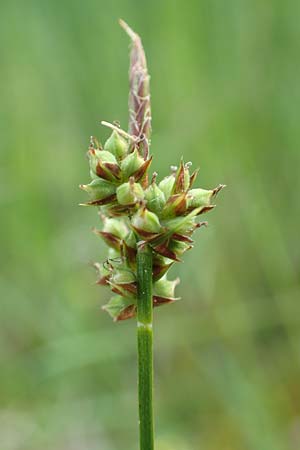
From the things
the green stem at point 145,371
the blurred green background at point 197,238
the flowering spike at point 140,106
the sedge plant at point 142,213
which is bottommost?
the green stem at point 145,371

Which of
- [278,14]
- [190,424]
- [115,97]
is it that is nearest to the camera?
[190,424]

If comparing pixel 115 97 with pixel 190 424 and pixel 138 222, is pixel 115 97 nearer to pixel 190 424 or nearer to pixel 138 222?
pixel 190 424

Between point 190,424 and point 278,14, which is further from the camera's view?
point 278,14

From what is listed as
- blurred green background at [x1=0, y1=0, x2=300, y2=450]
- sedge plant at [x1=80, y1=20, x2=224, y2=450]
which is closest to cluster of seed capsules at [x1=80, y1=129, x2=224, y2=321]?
sedge plant at [x1=80, y1=20, x2=224, y2=450]

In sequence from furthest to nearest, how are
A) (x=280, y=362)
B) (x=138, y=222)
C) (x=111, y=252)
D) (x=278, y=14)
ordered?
(x=278, y=14) < (x=280, y=362) < (x=111, y=252) < (x=138, y=222)

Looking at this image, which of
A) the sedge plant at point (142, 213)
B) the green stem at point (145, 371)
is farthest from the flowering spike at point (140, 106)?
the green stem at point (145, 371)

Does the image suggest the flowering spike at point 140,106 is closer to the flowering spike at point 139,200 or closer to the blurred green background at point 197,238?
the flowering spike at point 139,200

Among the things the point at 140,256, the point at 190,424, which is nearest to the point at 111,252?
the point at 140,256
